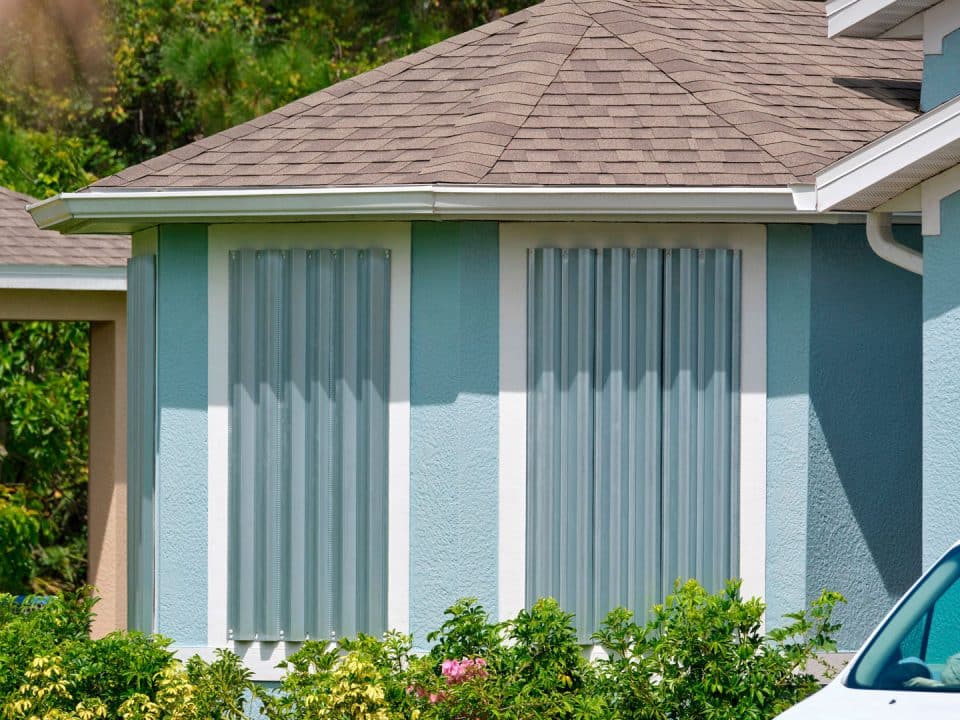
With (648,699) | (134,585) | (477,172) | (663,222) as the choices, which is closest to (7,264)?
(134,585)

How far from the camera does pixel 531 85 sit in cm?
895

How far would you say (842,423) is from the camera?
27.1ft

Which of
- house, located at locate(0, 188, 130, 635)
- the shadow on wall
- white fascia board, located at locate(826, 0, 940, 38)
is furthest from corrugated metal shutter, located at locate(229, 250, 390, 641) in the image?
house, located at locate(0, 188, 130, 635)

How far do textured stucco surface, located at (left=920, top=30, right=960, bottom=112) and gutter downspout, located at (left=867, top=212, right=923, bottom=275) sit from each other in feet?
3.03

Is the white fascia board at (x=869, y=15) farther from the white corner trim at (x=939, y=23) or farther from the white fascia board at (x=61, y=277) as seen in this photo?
the white fascia board at (x=61, y=277)

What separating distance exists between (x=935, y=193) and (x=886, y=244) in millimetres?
560

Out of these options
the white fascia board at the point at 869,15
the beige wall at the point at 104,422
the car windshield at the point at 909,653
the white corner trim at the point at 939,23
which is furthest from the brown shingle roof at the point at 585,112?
the car windshield at the point at 909,653

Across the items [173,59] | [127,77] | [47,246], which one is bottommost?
[47,246]

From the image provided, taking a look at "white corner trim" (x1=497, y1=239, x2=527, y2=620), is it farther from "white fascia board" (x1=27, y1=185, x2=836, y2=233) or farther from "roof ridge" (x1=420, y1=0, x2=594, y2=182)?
"roof ridge" (x1=420, y1=0, x2=594, y2=182)

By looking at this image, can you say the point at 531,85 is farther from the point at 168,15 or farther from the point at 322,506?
the point at 168,15

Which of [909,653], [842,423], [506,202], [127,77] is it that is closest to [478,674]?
[506,202]

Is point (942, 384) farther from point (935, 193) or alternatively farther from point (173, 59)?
point (173, 59)

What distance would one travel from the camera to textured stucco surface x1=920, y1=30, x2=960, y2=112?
26.6 feet

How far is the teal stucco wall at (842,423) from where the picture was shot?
819 cm
